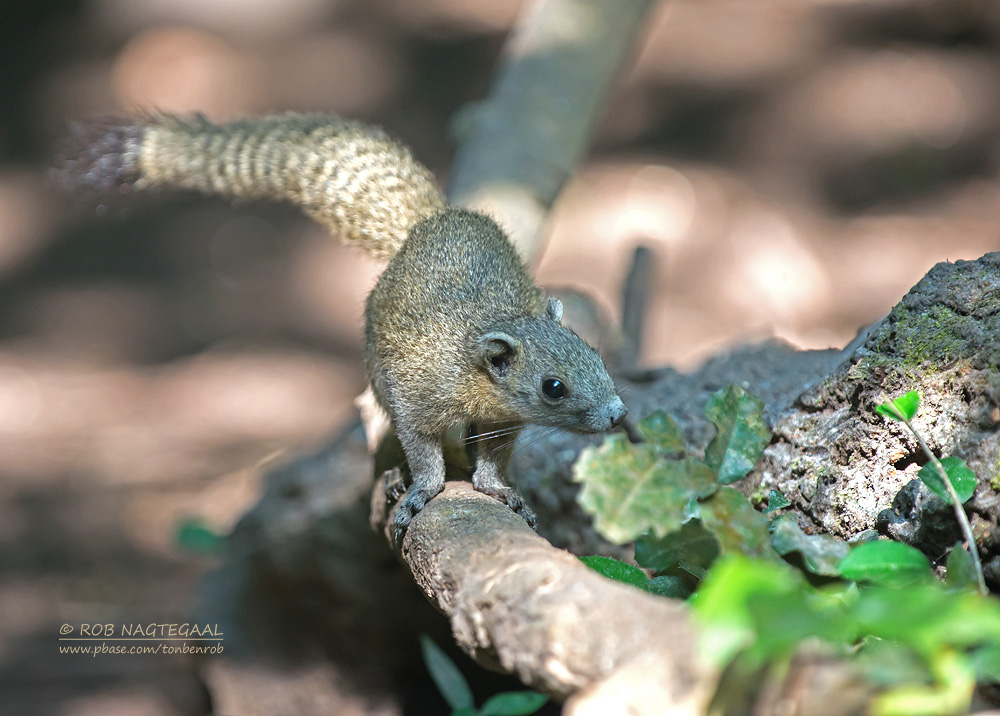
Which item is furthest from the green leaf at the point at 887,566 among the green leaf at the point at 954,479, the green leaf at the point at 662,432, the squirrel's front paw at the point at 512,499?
the squirrel's front paw at the point at 512,499

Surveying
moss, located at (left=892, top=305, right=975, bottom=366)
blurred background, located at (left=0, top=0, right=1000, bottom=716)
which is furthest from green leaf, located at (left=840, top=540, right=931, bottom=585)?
blurred background, located at (left=0, top=0, right=1000, bottom=716)

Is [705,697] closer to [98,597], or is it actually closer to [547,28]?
[547,28]

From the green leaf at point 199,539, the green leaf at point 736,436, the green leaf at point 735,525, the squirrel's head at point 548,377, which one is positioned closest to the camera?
the green leaf at point 735,525

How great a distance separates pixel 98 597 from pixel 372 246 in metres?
3.13

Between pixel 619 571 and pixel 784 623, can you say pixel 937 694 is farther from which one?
pixel 619 571

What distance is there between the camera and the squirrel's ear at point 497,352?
3055mm

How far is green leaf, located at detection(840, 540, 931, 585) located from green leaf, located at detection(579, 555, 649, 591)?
544mm

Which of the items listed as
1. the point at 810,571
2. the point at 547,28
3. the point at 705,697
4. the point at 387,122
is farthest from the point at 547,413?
the point at 387,122

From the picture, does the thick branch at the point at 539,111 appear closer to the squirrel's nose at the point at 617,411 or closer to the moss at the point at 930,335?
the squirrel's nose at the point at 617,411

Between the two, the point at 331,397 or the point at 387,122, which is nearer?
the point at 331,397

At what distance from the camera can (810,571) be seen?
1.96m

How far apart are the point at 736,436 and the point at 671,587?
0.41 meters

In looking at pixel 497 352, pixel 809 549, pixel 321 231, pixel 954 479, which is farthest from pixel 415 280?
pixel 321 231

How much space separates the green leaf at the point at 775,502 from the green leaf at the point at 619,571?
47cm
